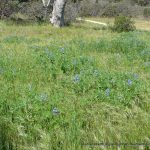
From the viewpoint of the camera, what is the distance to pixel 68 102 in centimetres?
604

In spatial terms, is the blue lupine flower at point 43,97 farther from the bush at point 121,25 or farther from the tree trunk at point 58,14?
the tree trunk at point 58,14

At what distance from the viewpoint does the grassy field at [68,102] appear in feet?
16.0

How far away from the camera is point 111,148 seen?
457 cm

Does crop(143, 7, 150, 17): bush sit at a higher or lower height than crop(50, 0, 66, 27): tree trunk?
lower

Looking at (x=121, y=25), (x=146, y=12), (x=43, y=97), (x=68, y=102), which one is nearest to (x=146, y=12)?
(x=146, y=12)

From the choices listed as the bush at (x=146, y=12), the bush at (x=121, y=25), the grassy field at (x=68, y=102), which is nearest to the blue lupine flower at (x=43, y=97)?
A: the grassy field at (x=68, y=102)

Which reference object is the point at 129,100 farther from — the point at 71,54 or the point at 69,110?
the point at 71,54

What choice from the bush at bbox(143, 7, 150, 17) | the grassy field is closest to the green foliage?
the bush at bbox(143, 7, 150, 17)

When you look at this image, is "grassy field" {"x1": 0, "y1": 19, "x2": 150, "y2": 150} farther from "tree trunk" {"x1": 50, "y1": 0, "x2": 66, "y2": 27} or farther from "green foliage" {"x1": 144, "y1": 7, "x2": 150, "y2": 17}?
"green foliage" {"x1": 144, "y1": 7, "x2": 150, "y2": 17}

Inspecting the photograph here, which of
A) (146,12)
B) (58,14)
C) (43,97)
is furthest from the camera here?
(146,12)

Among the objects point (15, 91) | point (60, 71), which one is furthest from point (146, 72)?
point (15, 91)

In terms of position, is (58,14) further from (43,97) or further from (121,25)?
(43,97)

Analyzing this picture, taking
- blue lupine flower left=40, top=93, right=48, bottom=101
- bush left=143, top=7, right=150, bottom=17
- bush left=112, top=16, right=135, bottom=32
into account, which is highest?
blue lupine flower left=40, top=93, right=48, bottom=101

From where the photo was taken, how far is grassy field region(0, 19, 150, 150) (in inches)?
192
